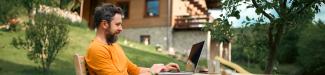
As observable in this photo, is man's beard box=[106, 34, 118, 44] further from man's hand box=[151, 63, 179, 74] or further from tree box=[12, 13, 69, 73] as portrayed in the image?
tree box=[12, 13, 69, 73]

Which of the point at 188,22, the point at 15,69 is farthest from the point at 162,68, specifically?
the point at 188,22

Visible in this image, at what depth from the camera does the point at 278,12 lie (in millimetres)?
7895

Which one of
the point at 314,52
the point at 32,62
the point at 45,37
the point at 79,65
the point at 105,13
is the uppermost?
the point at 105,13

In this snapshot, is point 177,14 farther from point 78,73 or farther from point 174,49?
point 78,73

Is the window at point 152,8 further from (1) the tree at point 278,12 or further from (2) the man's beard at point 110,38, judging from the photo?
(2) the man's beard at point 110,38

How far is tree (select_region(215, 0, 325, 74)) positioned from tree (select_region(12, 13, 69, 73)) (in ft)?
15.7

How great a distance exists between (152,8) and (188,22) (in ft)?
8.28

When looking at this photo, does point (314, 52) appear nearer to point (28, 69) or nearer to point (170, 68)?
point (28, 69)

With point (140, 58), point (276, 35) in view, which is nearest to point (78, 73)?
point (276, 35)

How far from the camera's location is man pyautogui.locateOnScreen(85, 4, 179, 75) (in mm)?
3223

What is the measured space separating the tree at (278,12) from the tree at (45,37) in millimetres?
4787

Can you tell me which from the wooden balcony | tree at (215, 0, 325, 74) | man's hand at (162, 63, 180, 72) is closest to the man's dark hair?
man's hand at (162, 63, 180, 72)

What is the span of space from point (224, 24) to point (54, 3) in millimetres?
6279

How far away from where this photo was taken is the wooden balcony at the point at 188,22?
24.6 meters
